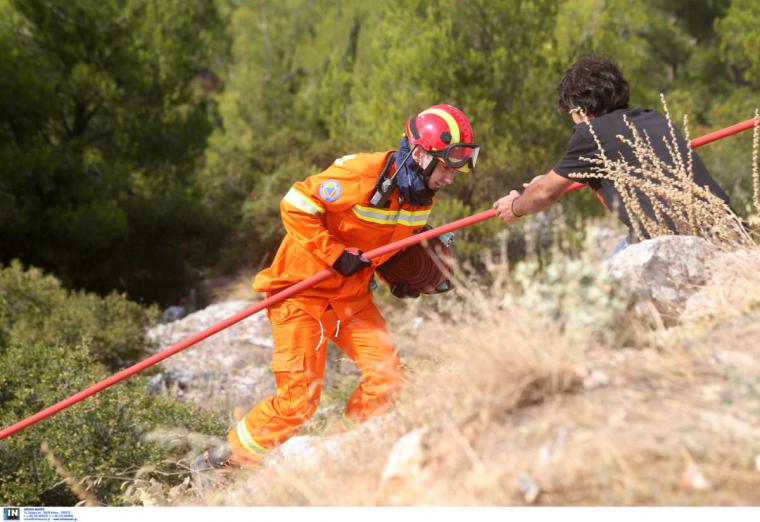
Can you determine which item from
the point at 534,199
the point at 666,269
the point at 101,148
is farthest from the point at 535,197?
the point at 101,148

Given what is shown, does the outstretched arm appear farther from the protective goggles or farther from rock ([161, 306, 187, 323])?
rock ([161, 306, 187, 323])

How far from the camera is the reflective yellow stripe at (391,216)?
4270mm

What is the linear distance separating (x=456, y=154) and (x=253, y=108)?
670 inches

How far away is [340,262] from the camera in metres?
4.13

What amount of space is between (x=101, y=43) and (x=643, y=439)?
15.4m

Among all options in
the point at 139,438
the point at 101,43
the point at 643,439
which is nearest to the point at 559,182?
the point at 643,439

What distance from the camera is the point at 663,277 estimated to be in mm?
3254

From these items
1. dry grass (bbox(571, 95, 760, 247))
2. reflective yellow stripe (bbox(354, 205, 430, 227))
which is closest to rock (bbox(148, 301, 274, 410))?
reflective yellow stripe (bbox(354, 205, 430, 227))

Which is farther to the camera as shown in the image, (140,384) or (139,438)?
(140,384)

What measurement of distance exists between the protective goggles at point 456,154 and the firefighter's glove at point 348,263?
634 mm

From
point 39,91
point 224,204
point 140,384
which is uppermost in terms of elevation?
point 39,91

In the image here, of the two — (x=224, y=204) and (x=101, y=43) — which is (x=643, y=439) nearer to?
(x=101, y=43)

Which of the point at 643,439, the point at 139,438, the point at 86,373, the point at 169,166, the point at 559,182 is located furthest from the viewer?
the point at 169,166

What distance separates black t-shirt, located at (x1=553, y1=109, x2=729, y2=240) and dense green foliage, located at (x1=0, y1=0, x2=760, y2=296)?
7896 mm
